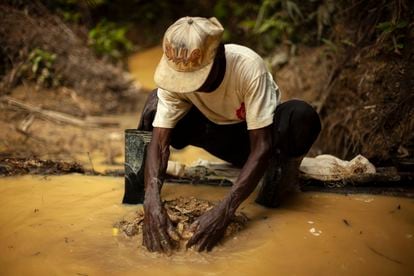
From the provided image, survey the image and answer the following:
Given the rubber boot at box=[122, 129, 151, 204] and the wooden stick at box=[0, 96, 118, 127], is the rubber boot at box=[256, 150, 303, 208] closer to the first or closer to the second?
the rubber boot at box=[122, 129, 151, 204]

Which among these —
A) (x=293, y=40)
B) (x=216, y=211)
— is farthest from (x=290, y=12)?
(x=216, y=211)

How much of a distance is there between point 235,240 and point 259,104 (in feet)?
2.34

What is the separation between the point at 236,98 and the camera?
83.6 inches

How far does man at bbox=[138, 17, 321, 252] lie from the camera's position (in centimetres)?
186

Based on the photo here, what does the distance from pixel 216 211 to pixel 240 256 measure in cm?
24

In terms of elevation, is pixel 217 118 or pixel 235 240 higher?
pixel 217 118

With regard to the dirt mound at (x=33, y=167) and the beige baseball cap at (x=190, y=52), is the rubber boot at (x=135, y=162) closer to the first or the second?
the beige baseball cap at (x=190, y=52)

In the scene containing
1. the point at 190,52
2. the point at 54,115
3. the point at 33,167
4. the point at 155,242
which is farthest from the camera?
the point at 54,115

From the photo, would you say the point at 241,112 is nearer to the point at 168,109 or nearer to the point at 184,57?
the point at 168,109

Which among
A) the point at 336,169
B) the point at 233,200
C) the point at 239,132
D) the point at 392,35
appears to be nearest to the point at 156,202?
the point at 233,200

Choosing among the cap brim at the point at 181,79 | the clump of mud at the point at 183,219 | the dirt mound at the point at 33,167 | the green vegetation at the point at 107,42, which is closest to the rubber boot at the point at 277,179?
the clump of mud at the point at 183,219

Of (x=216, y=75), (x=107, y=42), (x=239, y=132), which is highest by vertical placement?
(x=107, y=42)

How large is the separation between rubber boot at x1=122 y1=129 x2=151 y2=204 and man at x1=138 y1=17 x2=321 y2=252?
14 centimetres

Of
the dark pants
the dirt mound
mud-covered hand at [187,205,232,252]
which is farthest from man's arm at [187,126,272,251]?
the dirt mound
